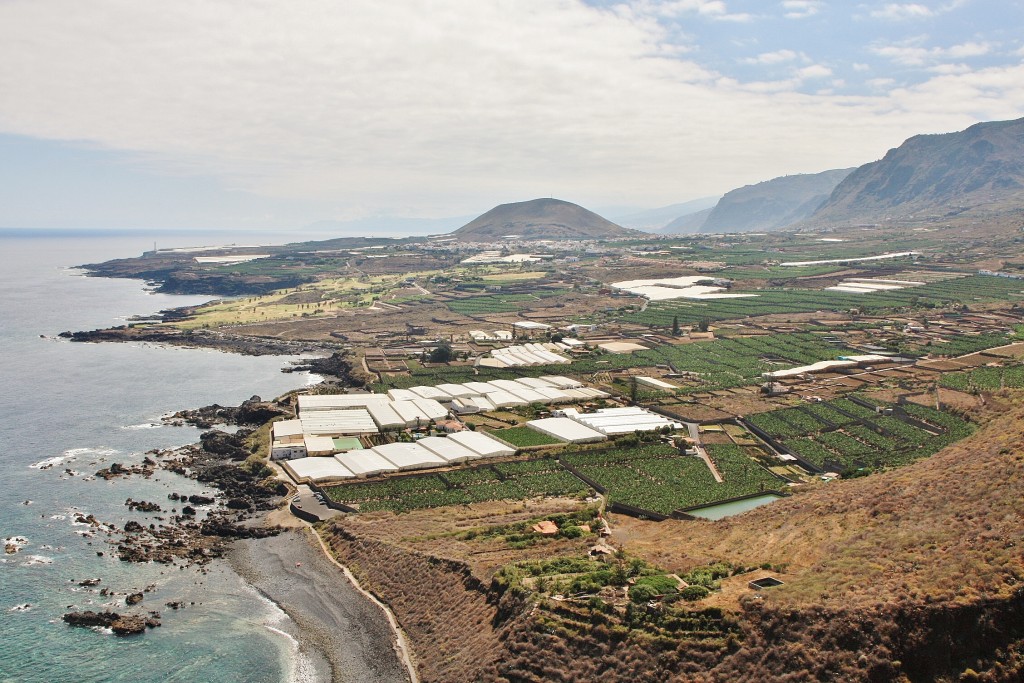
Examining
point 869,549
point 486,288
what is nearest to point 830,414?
point 869,549

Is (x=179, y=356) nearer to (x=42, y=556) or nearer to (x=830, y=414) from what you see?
(x=42, y=556)

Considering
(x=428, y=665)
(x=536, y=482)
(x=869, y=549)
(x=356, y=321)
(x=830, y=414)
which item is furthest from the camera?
(x=356, y=321)

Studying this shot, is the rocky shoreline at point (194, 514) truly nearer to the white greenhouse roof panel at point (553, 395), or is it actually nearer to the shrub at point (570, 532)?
the shrub at point (570, 532)

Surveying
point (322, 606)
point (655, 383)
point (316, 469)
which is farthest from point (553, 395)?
point (322, 606)

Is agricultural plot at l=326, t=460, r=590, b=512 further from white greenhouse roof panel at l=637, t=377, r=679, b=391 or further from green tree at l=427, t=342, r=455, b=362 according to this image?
green tree at l=427, t=342, r=455, b=362

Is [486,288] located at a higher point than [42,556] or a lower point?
higher

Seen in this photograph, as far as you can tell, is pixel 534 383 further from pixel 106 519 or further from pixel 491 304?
pixel 491 304

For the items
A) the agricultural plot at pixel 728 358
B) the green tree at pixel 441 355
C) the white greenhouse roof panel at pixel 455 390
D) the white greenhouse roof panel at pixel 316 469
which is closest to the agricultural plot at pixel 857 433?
the agricultural plot at pixel 728 358
